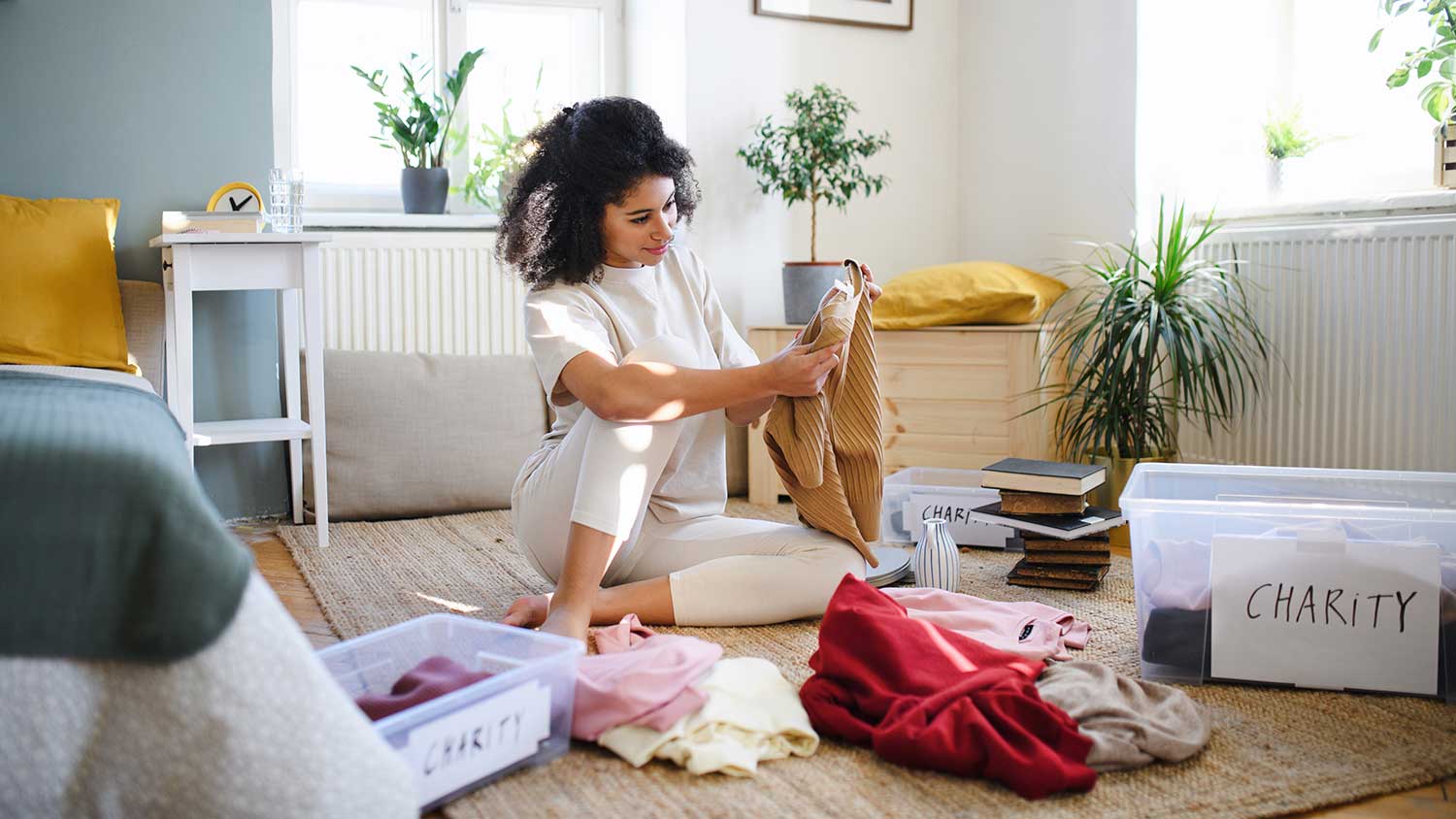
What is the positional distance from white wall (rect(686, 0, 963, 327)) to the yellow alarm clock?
A: 1.18m

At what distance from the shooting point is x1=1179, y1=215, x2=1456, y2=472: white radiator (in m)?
2.60

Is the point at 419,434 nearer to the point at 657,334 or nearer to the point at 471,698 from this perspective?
the point at 657,334

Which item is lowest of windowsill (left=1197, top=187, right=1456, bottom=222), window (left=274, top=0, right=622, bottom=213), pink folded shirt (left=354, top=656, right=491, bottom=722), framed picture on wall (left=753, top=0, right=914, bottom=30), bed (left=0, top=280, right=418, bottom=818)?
pink folded shirt (left=354, top=656, right=491, bottom=722)

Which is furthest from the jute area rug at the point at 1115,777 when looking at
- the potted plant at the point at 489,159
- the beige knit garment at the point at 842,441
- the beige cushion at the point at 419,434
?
the potted plant at the point at 489,159

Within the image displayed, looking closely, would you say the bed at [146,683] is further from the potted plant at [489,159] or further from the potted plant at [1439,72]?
the potted plant at [489,159]

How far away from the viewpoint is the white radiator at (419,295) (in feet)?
10.9

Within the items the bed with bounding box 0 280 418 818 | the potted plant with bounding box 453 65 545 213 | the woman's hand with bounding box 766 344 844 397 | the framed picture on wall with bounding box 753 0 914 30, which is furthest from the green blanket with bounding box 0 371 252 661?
the framed picture on wall with bounding box 753 0 914 30

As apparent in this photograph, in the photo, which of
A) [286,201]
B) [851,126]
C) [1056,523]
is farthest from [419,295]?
[1056,523]

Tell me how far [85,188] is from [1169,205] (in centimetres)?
265

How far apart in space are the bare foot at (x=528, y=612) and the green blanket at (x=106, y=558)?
88 cm

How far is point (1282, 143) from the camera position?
3.01 metres

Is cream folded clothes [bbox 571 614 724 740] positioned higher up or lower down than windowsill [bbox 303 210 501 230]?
lower down

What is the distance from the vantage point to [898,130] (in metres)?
3.79

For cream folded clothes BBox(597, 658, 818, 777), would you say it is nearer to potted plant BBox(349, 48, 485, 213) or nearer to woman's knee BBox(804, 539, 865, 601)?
woman's knee BBox(804, 539, 865, 601)
